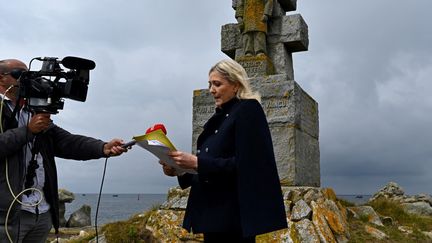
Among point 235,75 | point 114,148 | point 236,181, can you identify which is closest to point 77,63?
point 114,148

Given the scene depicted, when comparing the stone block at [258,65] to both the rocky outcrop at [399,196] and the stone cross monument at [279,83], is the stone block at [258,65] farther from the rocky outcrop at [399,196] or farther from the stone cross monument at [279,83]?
the rocky outcrop at [399,196]

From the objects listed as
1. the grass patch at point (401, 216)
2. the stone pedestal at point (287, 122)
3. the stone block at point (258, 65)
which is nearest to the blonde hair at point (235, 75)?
the stone pedestal at point (287, 122)

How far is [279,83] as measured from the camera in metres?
6.42

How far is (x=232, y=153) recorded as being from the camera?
2.59m

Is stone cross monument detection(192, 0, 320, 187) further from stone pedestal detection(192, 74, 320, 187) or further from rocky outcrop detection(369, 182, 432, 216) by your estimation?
rocky outcrop detection(369, 182, 432, 216)

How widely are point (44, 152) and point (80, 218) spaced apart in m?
24.9

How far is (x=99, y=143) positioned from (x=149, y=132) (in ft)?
2.37

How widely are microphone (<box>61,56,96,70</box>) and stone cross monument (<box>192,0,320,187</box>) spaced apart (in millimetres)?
3818

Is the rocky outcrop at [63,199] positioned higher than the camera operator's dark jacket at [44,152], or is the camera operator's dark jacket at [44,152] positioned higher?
the camera operator's dark jacket at [44,152]

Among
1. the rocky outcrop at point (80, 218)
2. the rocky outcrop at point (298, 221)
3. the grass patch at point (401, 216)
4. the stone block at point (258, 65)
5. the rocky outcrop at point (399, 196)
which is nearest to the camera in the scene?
the rocky outcrop at point (298, 221)

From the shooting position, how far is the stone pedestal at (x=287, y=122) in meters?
6.08

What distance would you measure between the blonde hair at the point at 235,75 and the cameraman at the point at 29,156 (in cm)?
88

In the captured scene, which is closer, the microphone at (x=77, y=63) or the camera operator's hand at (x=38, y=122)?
the camera operator's hand at (x=38, y=122)

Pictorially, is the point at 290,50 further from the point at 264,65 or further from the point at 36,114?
the point at 36,114
